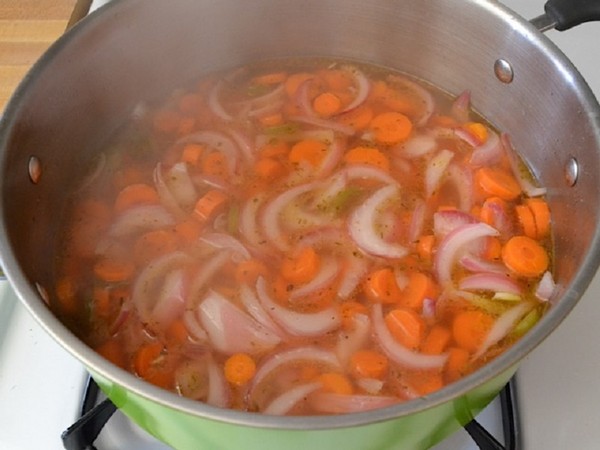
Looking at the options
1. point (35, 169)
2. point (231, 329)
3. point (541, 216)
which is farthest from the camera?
point (541, 216)

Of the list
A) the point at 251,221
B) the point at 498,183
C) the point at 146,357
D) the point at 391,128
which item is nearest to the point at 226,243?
the point at 251,221

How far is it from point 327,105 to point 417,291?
554mm

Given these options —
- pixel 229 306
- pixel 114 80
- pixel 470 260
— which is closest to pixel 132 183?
pixel 114 80

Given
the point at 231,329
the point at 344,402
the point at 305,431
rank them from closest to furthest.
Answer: the point at 305,431 < the point at 344,402 < the point at 231,329

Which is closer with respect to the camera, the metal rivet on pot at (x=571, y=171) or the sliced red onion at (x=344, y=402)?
the sliced red onion at (x=344, y=402)

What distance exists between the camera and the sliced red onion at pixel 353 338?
126 centimetres

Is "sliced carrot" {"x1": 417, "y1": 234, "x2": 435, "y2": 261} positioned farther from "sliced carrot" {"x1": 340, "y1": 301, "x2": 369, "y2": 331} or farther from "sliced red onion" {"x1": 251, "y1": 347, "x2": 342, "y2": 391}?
"sliced red onion" {"x1": 251, "y1": 347, "x2": 342, "y2": 391}

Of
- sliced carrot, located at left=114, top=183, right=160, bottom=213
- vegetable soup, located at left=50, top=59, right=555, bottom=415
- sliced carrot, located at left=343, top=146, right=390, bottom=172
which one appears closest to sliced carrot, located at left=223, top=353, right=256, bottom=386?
vegetable soup, located at left=50, top=59, right=555, bottom=415

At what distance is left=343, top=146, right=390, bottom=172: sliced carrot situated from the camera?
1566mm

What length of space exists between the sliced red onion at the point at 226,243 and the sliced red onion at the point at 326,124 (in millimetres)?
381

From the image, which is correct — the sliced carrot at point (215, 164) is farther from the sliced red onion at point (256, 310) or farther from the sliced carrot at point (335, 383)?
the sliced carrot at point (335, 383)

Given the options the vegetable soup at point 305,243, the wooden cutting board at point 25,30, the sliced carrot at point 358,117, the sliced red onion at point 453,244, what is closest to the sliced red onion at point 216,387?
the vegetable soup at point 305,243

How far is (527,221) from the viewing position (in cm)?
148

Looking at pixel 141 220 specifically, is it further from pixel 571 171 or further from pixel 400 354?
pixel 571 171
